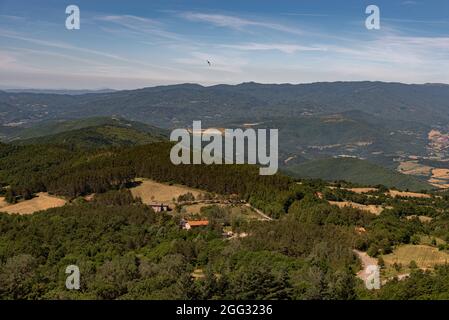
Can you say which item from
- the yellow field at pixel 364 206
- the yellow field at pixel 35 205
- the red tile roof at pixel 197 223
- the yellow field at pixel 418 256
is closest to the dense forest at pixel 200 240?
the yellow field at pixel 418 256

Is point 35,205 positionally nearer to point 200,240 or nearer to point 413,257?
point 200,240

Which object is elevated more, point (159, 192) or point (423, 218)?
point (159, 192)

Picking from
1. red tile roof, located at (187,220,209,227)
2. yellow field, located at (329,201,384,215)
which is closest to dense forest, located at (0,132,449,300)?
red tile roof, located at (187,220,209,227)

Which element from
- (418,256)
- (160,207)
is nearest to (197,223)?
(160,207)
